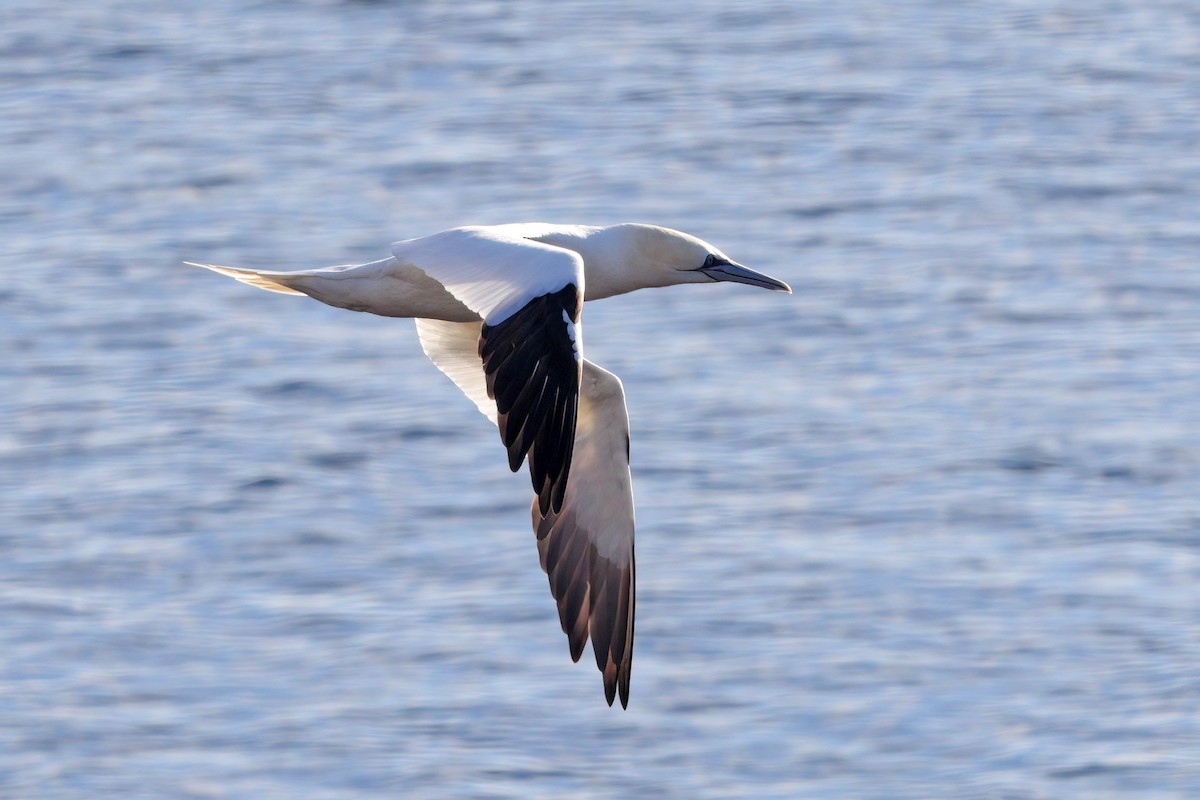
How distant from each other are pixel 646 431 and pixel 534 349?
30.7 ft

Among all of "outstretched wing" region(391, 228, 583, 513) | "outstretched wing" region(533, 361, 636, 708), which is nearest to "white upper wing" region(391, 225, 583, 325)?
"outstretched wing" region(391, 228, 583, 513)

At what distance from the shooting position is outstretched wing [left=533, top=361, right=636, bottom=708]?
1197 cm

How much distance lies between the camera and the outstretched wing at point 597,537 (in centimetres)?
1197

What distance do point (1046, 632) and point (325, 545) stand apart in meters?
5.34

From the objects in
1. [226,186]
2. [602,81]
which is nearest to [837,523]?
[226,186]

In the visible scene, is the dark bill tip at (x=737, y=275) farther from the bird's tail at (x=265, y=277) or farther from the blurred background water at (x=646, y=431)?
the blurred background water at (x=646, y=431)

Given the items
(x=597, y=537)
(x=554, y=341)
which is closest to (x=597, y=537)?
(x=597, y=537)

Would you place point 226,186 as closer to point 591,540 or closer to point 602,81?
point 602,81

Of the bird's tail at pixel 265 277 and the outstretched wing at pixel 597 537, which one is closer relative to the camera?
the bird's tail at pixel 265 277

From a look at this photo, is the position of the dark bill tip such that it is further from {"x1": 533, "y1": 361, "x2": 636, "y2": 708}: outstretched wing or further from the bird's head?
{"x1": 533, "y1": 361, "x2": 636, "y2": 708}: outstretched wing

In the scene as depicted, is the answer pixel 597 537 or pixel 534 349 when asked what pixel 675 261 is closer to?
pixel 597 537

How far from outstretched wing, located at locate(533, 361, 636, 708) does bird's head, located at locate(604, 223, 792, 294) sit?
0.70 meters

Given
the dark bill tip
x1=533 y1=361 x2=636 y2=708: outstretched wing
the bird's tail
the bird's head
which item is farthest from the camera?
x1=533 y1=361 x2=636 y2=708: outstretched wing

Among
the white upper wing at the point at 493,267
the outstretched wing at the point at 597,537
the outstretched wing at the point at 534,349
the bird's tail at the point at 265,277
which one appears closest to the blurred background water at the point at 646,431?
the outstretched wing at the point at 597,537
